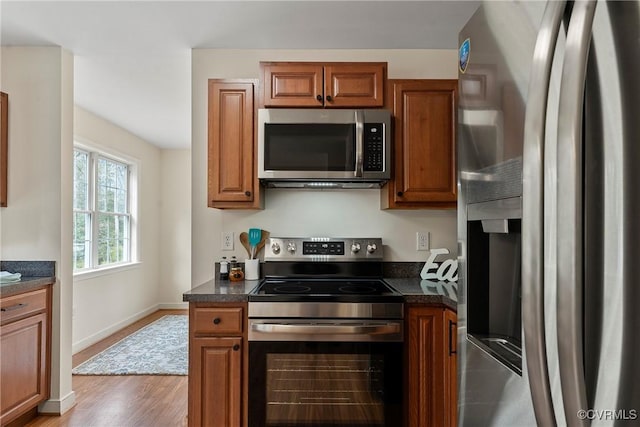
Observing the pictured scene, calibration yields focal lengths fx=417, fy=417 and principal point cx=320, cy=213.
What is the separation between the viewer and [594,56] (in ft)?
1.90

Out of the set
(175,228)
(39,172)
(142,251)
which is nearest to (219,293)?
(39,172)

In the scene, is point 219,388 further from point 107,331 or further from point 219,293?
point 107,331

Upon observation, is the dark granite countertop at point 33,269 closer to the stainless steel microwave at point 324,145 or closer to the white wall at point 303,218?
the white wall at point 303,218

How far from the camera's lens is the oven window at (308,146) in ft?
7.77

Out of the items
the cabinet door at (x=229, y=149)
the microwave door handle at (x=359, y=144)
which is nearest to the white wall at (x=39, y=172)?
the cabinet door at (x=229, y=149)

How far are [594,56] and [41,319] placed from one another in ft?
10.2

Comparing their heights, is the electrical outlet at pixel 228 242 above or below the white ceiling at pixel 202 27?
below

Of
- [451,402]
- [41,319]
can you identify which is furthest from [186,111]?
[451,402]

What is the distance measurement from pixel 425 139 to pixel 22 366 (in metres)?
2.72

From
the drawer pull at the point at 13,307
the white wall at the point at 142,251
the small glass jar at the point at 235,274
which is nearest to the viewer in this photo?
the drawer pull at the point at 13,307

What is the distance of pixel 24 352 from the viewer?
2.47m

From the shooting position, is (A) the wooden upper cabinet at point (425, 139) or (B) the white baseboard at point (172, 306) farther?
(B) the white baseboard at point (172, 306)

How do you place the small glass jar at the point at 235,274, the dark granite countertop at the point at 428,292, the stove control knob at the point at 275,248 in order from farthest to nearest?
the stove control knob at the point at 275,248 → the small glass jar at the point at 235,274 → the dark granite countertop at the point at 428,292

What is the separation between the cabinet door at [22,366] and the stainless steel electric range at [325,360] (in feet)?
4.76
